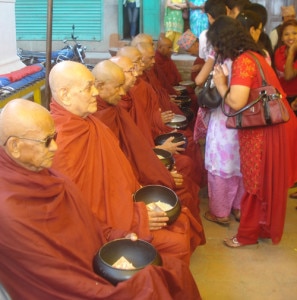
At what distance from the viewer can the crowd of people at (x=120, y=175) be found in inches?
80.3

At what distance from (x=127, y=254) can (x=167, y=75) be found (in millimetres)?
4431

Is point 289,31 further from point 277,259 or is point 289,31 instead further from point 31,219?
point 31,219

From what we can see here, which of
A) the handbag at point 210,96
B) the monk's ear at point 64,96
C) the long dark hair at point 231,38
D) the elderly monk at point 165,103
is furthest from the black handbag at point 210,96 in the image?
the monk's ear at point 64,96

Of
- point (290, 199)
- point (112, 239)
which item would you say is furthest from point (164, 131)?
point (112, 239)

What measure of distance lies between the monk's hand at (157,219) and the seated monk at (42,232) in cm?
46

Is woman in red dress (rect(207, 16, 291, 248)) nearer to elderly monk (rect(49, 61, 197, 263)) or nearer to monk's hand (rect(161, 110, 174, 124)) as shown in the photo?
elderly monk (rect(49, 61, 197, 263))

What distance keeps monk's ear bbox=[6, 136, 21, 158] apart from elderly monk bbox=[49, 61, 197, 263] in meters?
0.49

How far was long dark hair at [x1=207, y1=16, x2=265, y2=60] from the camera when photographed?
3346 mm

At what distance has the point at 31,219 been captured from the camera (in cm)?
203

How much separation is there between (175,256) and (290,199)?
2523 mm

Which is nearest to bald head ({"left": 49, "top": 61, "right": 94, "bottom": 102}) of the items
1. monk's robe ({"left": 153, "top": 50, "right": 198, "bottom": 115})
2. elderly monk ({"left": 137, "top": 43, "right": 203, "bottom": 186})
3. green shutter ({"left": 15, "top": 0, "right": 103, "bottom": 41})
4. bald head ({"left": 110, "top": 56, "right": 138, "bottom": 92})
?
bald head ({"left": 110, "top": 56, "right": 138, "bottom": 92})

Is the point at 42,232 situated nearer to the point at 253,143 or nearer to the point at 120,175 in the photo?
the point at 120,175

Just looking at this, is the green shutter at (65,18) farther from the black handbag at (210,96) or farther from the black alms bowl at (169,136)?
the black handbag at (210,96)

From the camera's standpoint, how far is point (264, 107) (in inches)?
129
